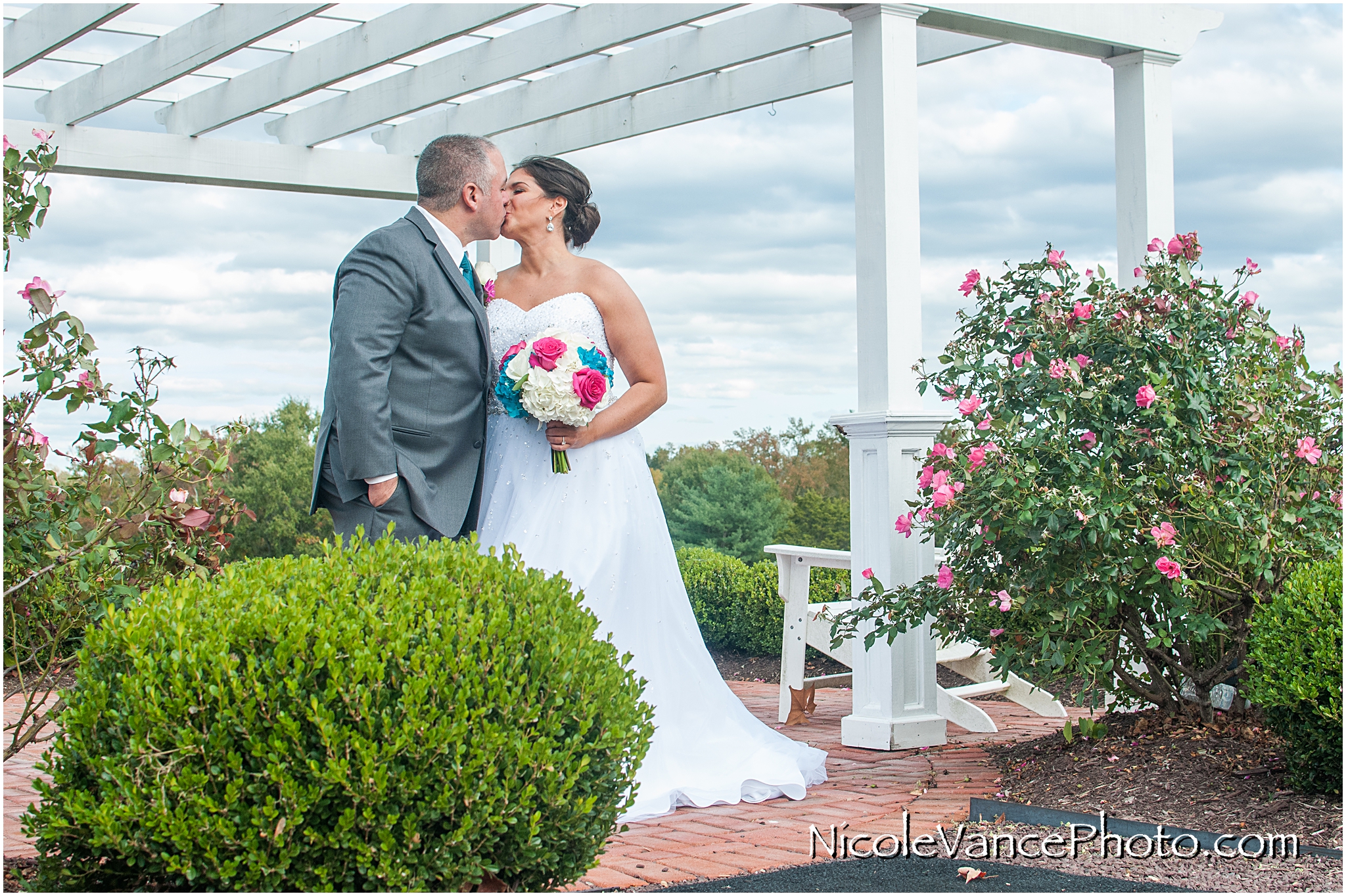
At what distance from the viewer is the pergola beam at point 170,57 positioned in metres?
5.77

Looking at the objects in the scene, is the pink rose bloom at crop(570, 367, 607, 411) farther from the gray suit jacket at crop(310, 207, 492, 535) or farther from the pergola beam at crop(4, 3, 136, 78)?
the pergola beam at crop(4, 3, 136, 78)

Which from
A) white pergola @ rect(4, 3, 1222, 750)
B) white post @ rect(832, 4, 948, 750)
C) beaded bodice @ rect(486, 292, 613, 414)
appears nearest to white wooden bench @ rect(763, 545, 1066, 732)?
white post @ rect(832, 4, 948, 750)

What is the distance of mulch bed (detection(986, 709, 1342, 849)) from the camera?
3.49m

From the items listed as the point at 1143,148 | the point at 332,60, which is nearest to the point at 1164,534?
the point at 1143,148

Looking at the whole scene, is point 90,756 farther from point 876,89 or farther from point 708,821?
point 876,89

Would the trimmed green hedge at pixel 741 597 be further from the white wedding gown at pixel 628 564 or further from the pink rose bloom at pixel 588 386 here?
the pink rose bloom at pixel 588 386

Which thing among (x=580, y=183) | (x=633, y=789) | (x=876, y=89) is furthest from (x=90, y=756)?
(x=876, y=89)

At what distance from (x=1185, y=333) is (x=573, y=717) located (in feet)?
9.28

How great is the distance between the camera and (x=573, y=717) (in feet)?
8.27

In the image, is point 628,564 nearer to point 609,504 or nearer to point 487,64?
point 609,504

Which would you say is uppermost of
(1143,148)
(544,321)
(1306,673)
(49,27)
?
(49,27)

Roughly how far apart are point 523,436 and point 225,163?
4.33 meters

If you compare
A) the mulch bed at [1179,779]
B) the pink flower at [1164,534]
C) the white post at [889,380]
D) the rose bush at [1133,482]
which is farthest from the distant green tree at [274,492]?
the pink flower at [1164,534]

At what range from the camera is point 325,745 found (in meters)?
2.26
